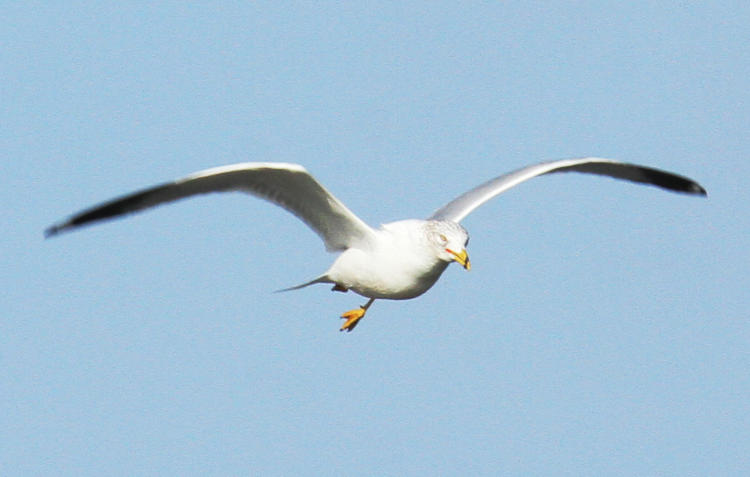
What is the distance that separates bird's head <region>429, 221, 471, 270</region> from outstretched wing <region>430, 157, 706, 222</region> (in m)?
1.19

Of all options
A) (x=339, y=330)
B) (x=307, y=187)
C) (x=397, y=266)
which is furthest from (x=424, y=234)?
(x=339, y=330)

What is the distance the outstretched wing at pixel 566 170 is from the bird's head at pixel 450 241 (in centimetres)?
119

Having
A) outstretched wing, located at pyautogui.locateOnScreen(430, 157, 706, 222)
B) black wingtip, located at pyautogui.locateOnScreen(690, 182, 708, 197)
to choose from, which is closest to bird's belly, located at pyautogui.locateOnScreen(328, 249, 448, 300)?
outstretched wing, located at pyautogui.locateOnScreen(430, 157, 706, 222)

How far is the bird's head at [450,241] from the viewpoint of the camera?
1158 cm

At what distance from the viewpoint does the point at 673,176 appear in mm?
14555

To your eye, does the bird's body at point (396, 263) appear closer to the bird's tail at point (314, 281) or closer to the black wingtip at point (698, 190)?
the bird's tail at point (314, 281)

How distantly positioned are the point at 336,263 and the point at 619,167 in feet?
12.0

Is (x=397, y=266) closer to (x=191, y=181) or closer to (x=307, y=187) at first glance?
(x=307, y=187)

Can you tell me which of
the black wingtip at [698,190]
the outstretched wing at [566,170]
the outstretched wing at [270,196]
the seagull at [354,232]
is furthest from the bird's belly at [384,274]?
the black wingtip at [698,190]

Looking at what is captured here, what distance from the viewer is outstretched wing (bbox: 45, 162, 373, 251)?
33.1ft

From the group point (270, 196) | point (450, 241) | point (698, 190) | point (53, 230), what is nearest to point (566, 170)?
point (698, 190)

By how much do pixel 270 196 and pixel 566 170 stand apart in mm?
3830

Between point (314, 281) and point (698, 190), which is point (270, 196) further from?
point (698, 190)

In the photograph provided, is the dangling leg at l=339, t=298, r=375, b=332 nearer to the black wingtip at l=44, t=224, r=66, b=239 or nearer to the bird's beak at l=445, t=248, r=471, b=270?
the bird's beak at l=445, t=248, r=471, b=270
